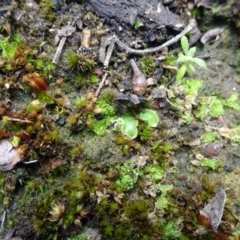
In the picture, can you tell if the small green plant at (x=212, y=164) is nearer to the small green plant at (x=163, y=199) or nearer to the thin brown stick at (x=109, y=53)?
the small green plant at (x=163, y=199)

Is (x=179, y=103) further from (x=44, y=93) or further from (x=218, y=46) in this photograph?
(x=44, y=93)

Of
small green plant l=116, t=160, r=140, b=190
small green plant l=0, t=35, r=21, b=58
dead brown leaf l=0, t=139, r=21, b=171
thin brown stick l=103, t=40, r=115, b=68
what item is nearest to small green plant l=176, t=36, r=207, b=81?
thin brown stick l=103, t=40, r=115, b=68

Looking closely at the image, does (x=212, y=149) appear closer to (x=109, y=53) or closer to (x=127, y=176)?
(x=127, y=176)

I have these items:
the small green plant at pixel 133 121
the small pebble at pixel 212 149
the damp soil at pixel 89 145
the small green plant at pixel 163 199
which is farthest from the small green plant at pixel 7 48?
the small pebble at pixel 212 149

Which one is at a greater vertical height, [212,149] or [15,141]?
[212,149]

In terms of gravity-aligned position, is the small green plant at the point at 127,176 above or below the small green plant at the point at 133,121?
below

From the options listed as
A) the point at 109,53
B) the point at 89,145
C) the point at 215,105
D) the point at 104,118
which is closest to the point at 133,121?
the point at 104,118
